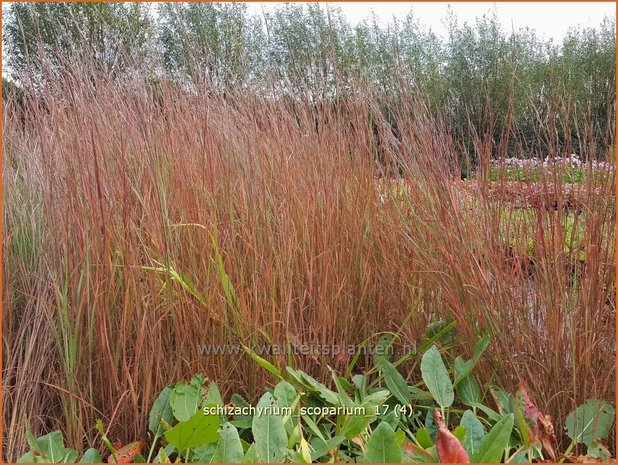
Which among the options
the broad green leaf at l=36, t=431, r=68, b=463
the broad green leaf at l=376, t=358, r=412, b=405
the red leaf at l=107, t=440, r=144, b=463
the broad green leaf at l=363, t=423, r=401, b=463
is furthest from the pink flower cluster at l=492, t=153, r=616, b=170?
the broad green leaf at l=36, t=431, r=68, b=463

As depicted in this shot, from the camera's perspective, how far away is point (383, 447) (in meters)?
1.21

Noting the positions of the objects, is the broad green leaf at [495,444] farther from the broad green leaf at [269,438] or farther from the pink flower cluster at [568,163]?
the pink flower cluster at [568,163]

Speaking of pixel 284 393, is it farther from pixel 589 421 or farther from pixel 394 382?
pixel 589 421

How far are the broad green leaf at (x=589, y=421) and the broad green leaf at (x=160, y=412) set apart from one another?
3.38ft

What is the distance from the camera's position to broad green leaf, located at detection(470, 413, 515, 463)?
1.24m

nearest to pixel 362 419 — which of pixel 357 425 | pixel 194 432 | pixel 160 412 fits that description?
pixel 357 425

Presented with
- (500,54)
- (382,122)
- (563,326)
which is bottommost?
(563,326)

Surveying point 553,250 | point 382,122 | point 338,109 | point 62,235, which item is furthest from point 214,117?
point 553,250

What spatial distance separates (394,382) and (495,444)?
1.30 feet

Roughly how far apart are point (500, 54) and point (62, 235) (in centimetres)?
193

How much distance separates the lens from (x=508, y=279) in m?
1.56

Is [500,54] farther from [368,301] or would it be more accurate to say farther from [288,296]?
[288,296]

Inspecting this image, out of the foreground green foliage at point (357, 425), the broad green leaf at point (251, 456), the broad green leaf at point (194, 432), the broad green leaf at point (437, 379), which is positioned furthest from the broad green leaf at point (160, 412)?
the broad green leaf at point (437, 379)

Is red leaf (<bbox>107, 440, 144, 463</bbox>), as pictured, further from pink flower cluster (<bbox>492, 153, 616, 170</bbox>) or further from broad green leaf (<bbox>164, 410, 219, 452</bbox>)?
pink flower cluster (<bbox>492, 153, 616, 170</bbox>)
